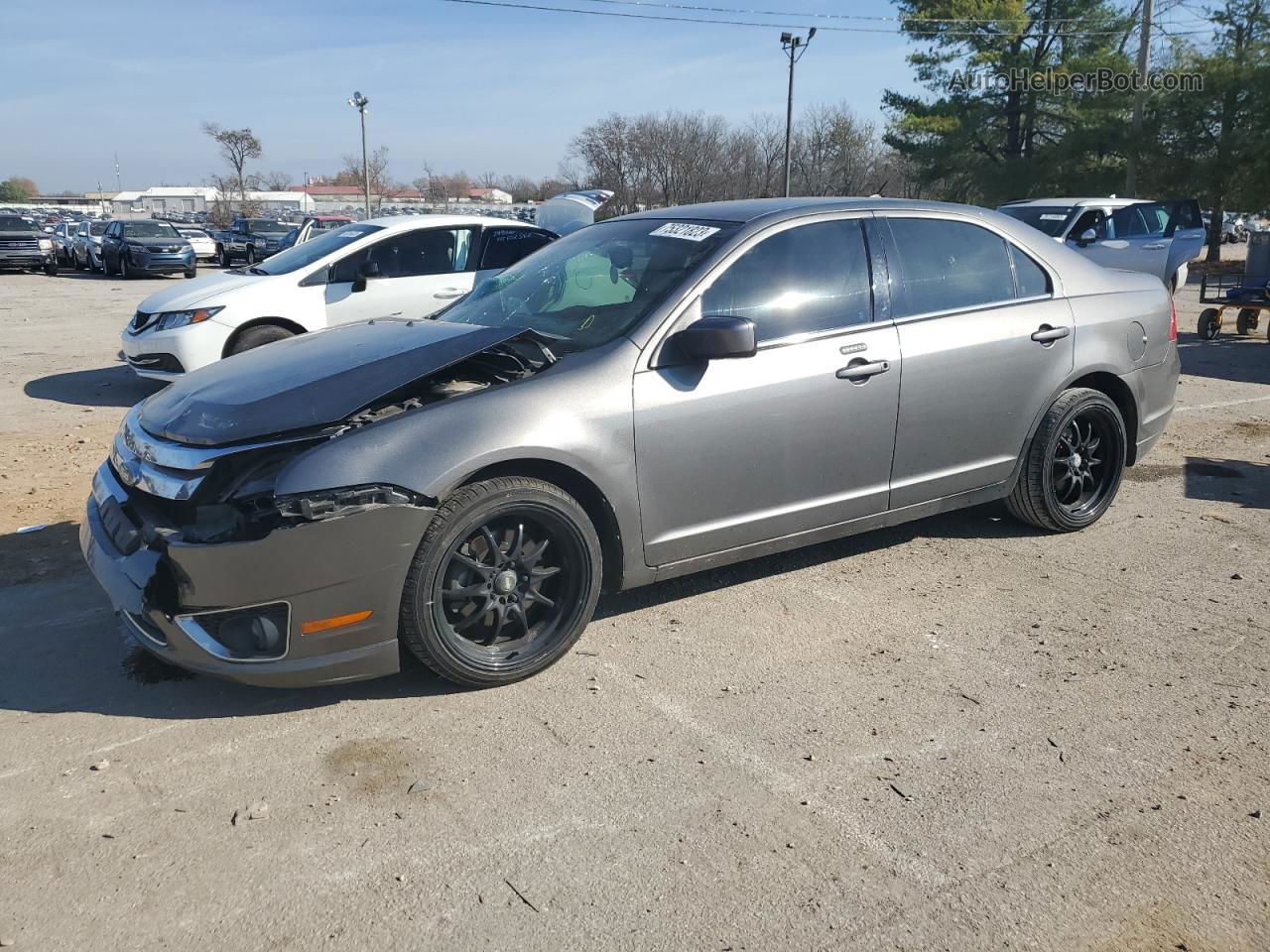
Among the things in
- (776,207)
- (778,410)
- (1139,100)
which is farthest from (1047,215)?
(1139,100)

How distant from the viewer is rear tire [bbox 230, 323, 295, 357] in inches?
340

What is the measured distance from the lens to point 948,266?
189 inches

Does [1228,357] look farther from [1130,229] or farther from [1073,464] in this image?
[1073,464]

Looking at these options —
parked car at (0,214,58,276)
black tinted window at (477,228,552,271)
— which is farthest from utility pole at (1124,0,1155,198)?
parked car at (0,214,58,276)

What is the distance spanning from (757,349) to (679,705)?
1.43 metres

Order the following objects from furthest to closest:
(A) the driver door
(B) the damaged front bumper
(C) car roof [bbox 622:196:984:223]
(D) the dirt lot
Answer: (A) the driver door < (C) car roof [bbox 622:196:984:223] < (B) the damaged front bumper < (D) the dirt lot

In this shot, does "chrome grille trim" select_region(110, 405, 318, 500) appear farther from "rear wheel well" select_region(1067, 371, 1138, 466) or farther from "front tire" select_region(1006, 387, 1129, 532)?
"rear wheel well" select_region(1067, 371, 1138, 466)

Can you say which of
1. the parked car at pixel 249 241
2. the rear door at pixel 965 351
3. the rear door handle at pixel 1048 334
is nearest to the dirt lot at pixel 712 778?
the rear door at pixel 965 351

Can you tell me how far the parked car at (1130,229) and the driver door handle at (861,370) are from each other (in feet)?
44.2

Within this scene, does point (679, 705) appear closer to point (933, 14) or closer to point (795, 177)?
point (933, 14)

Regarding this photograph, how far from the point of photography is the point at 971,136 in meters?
37.1

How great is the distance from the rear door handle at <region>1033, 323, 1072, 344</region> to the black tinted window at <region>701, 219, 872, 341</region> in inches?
39.7

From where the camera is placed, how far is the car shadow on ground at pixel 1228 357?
10731 millimetres

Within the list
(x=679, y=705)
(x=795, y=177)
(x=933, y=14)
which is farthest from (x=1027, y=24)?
(x=679, y=705)
